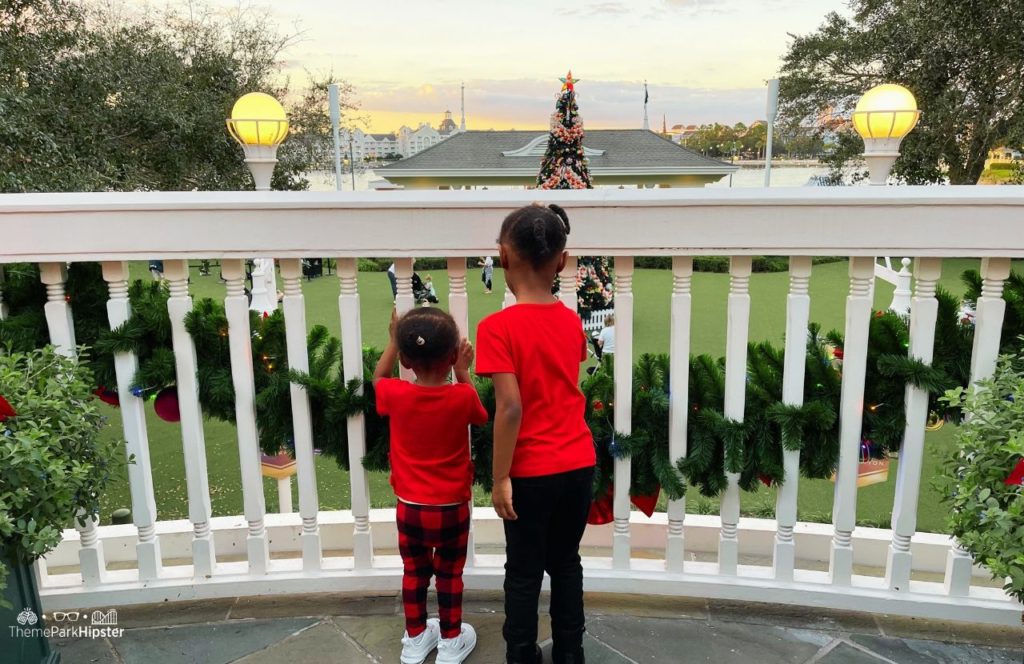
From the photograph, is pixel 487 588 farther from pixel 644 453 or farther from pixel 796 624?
pixel 796 624

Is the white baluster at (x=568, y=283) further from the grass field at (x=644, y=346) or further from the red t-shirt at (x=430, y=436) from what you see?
the grass field at (x=644, y=346)

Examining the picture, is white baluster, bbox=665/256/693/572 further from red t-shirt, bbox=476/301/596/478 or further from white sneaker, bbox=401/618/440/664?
white sneaker, bbox=401/618/440/664

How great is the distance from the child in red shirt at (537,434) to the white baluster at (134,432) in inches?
45.7

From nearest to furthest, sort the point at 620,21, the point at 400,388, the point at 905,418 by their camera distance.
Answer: the point at 400,388, the point at 905,418, the point at 620,21

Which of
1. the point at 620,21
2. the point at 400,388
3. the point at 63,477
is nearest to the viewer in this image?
the point at 63,477

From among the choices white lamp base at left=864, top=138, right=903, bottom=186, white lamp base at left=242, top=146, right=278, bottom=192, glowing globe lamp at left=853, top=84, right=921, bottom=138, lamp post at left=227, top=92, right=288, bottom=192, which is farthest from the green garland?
lamp post at left=227, top=92, right=288, bottom=192

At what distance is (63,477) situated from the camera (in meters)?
1.62

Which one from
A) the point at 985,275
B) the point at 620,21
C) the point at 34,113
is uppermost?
the point at 620,21

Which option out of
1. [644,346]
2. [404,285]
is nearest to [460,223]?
[404,285]

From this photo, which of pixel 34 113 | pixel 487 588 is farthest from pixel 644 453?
pixel 34 113

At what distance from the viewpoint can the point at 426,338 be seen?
1740mm

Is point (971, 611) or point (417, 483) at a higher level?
point (417, 483)

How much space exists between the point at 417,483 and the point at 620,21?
2607cm

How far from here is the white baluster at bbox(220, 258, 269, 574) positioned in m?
1.99
